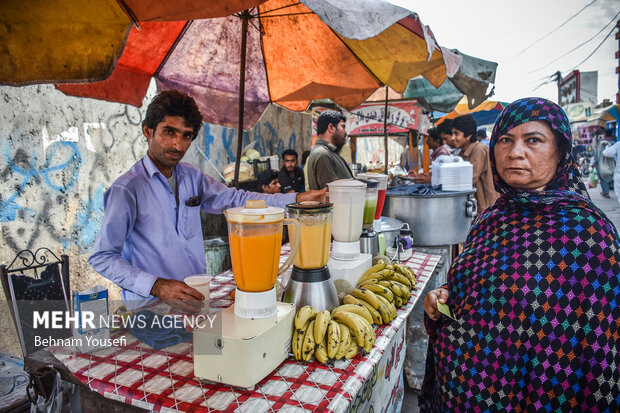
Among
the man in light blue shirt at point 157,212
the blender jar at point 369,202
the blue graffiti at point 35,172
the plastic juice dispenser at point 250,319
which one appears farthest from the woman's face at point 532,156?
the blue graffiti at point 35,172

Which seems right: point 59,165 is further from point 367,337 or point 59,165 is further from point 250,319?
point 367,337

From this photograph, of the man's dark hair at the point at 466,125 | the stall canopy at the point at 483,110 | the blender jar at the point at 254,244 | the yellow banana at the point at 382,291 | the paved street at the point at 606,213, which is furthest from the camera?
the stall canopy at the point at 483,110

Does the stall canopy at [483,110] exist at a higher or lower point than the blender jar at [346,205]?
higher

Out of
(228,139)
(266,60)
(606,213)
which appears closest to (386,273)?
(266,60)

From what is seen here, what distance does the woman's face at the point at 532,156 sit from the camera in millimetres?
1533

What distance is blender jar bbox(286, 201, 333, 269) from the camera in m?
1.62

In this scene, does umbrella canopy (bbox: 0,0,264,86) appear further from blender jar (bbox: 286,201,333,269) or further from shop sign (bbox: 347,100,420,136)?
shop sign (bbox: 347,100,420,136)

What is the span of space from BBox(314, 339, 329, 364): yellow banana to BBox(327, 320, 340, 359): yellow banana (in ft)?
0.05

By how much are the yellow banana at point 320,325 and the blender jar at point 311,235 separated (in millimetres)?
251

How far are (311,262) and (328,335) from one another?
333mm

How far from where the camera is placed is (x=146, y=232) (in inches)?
83.1

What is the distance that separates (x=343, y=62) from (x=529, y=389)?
131 inches

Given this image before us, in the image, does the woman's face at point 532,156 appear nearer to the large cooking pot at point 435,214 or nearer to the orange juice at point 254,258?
the orange juice at point 254,258

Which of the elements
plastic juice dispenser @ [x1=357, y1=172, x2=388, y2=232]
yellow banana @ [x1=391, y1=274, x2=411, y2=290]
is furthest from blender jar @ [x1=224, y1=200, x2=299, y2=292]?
plastic juice dispenser @ [x1=357, y1=172, x2=388, y2=232]
